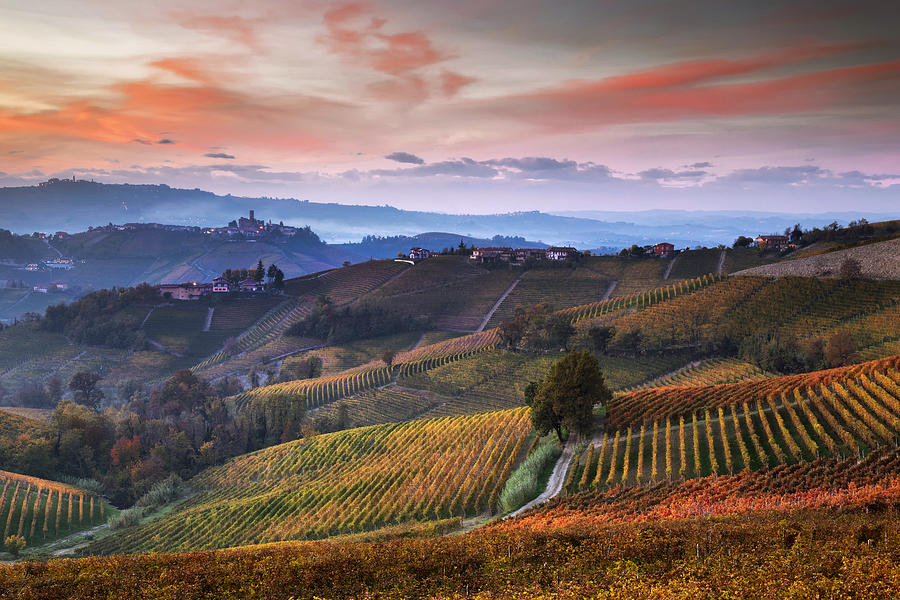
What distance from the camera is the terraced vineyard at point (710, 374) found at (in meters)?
64.8

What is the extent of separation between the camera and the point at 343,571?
17859 mm

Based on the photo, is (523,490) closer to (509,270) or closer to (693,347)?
(693,347)

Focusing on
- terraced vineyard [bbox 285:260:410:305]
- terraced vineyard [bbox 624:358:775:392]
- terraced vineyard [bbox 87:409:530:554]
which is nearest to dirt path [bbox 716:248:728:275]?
terraced vineyard [bbox 624:358:775:392]

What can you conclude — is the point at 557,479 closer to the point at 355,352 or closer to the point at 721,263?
the point at 355,352

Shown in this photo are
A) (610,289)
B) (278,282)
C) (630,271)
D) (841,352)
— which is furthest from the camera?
(278,282)

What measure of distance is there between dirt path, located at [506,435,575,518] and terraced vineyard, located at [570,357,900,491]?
85 centimetres

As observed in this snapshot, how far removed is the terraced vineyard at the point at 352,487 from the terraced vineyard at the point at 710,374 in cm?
2955

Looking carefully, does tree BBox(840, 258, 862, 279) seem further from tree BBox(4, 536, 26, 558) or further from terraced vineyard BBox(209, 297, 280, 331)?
terraced vineyard BBox(209, 297, 280, 331)

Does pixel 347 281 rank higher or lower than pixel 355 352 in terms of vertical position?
higher

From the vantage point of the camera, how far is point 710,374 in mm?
67875

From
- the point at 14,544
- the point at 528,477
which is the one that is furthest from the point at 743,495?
the point at 14,544

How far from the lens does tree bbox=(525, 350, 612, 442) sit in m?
36.7

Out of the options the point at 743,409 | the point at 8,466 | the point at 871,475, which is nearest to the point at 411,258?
the point at 8,466

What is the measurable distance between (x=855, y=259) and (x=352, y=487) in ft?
311
